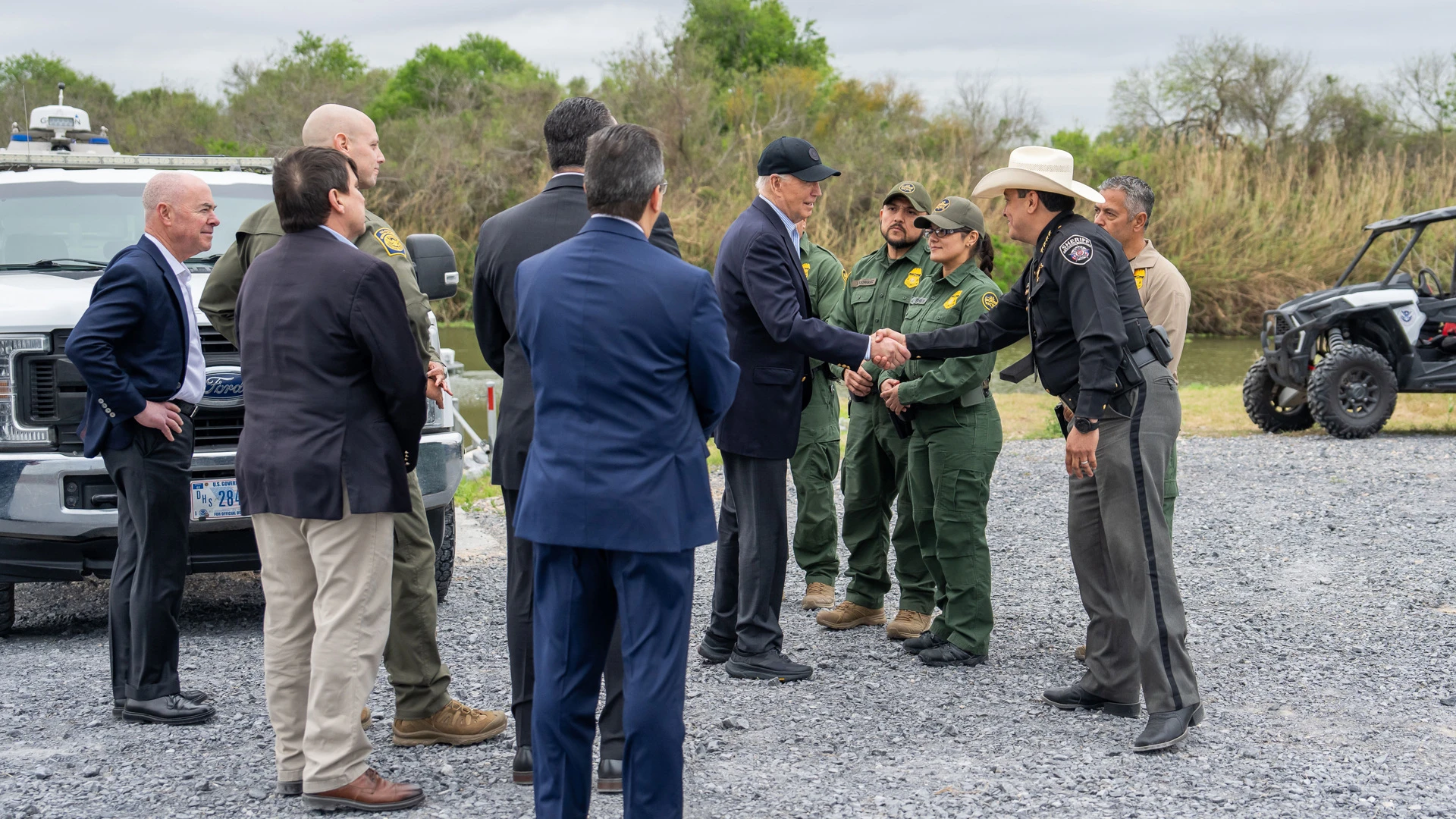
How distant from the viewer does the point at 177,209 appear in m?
4.32

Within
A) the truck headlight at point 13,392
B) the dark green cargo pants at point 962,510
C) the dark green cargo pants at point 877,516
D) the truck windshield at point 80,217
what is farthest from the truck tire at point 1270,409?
the truck headlight at point 13,392

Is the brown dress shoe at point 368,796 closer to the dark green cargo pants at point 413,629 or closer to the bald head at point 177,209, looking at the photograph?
the dark green cargo pants at point 413,629

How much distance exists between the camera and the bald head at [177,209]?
432 centimetres

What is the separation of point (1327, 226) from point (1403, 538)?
76.9 feet

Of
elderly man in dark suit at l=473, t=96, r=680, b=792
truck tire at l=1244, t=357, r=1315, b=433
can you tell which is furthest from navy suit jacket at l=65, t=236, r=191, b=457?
truck tire at l=1244, t=357, r=1315, b=433

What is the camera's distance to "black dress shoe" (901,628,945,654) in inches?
201

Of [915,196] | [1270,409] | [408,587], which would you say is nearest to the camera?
[408,587]

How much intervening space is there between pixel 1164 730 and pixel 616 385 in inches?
90.7

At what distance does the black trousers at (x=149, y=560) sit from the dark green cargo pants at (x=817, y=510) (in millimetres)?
2718

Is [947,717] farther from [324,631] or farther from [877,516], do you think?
[324,631]

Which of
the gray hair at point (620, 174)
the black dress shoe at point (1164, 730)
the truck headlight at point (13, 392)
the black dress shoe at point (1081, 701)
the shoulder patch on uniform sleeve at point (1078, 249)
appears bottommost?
the black dress shoe at point (1081, 701)

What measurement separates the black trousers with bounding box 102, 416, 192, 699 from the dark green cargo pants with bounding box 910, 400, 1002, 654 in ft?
9.68

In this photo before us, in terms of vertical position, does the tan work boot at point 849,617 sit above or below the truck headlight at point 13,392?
below

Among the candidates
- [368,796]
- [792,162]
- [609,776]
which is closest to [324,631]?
[368,796]
